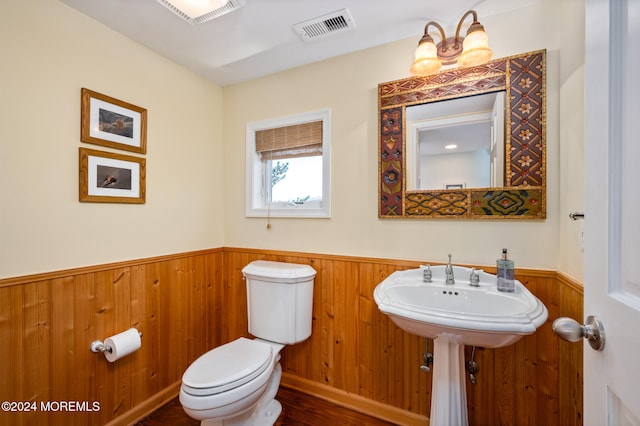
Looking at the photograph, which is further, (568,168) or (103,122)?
(103,122)

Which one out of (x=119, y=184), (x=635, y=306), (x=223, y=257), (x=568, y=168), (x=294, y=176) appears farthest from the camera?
(x=223, y=257)

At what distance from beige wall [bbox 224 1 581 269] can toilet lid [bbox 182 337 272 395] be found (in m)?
0.70

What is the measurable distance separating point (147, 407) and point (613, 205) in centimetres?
232

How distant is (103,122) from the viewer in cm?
153

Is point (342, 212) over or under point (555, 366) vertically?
over

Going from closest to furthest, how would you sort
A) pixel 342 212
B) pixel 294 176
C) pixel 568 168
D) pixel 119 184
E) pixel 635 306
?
pixel 635 306 < pixel 568 168 < pixel 119 184 < pixel 342 212 < pixel 294 176

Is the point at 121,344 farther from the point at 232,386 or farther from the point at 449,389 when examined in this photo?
the point at 449,389

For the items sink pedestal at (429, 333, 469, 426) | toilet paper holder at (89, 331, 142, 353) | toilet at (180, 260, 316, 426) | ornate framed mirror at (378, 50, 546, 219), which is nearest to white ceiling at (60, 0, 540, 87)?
ornate framed mirror at (378, 50, 546, 219)

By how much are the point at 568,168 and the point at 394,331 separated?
120 centimetres

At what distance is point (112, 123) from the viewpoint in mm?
1568

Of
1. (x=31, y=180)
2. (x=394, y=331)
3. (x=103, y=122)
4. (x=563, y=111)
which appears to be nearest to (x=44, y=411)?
(x=31, y=180)

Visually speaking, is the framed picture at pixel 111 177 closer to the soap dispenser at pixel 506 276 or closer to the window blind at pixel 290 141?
the window blind at pixel 290 141

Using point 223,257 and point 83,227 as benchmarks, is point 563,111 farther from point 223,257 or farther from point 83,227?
point 83,227

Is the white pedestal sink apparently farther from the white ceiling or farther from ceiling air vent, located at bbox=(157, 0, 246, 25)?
ceiling air vent, located at bbox=(157, 0, 246, 25)
